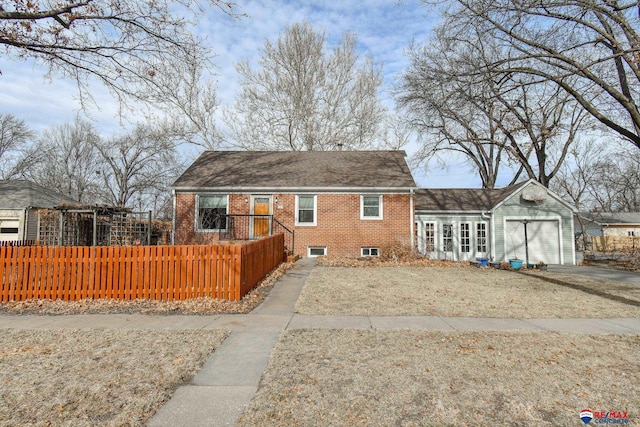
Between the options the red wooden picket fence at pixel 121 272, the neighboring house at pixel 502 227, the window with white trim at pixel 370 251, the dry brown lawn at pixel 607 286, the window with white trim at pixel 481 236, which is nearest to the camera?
the red wooden picket fence at pixel 121 272

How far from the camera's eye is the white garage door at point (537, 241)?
1900 cm

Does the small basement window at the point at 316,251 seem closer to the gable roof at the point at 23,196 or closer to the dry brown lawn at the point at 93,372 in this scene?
the dry brown lawn at the point at 93,372

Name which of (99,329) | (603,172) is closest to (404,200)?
(99,329)

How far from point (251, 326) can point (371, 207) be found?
40.0ft

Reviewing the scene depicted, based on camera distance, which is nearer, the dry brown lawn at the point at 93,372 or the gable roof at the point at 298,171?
the dry brown lawn at the point at 93,372

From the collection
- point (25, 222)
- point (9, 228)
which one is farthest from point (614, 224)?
point (9, 228)

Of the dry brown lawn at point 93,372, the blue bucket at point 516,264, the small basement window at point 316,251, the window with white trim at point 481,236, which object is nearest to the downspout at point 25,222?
the small basement window at point 316,251

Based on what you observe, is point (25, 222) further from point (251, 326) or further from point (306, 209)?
point (251, 326)

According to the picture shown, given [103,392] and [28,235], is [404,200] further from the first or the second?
[28,235]

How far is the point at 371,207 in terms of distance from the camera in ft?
57.4

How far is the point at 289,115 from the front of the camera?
29688 millimetres

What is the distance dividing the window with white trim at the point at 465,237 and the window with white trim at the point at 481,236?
472 millimetres

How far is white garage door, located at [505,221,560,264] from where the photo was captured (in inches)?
748

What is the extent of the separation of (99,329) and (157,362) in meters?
2.17
